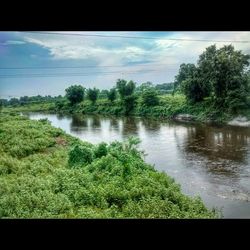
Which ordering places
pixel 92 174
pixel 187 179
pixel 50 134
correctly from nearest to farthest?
pixel 92 174 < pixel 187 179 < pixel 50 134

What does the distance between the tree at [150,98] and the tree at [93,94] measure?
4130mm

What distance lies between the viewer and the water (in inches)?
278

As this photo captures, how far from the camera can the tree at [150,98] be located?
21453 mm

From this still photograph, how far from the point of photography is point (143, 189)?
6.00m

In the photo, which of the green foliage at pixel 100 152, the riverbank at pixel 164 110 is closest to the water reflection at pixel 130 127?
the riverbank at pixel 164 110

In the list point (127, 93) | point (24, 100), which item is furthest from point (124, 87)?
point (24, 100)

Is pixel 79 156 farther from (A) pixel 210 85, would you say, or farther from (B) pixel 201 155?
(A) pixel 210 85

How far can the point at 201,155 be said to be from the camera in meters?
10.4

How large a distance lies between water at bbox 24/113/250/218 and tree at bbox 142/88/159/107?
3.38 meters

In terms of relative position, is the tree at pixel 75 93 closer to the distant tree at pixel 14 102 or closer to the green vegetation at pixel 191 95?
the green vegetation at pixel 191 95
